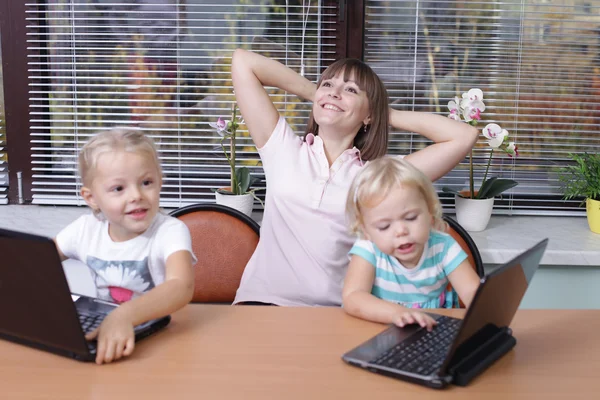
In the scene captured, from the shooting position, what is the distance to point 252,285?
1.92 meters

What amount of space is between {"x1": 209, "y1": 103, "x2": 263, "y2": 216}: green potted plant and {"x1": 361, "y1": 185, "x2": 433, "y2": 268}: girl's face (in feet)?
3.29

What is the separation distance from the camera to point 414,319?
131cm

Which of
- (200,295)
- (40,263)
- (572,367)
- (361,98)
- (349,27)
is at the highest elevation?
(349,27)

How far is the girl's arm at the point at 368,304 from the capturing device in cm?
131

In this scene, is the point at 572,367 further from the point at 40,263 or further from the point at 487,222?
the point at 487,222

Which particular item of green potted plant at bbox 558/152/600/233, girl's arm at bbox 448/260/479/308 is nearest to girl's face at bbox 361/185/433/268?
girl's arm at bbox 448/260/479/308

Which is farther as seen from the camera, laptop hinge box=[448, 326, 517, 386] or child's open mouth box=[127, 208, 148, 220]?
child's open mouth box=[127, 208, 148, 220]

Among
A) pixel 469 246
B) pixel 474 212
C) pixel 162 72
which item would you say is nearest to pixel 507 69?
pixel 474 212

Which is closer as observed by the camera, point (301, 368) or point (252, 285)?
point (301, 368)

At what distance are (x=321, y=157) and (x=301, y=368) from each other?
886mm

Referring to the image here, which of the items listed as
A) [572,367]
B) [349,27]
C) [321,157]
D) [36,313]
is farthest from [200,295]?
[349,27]

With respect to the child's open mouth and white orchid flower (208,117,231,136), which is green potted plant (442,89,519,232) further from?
the child's open mouth

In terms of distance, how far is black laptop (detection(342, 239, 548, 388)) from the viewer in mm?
1075

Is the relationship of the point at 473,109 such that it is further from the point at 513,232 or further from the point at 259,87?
the point at 259,87
